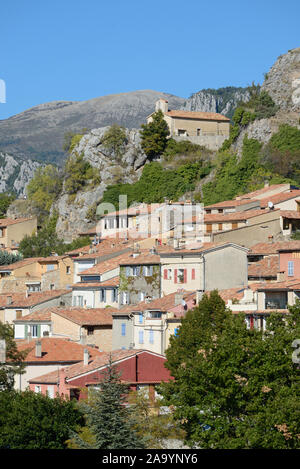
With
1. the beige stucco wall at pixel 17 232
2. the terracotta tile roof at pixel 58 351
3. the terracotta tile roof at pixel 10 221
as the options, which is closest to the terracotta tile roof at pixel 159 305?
the terracotta tile roof at pixel 58 351

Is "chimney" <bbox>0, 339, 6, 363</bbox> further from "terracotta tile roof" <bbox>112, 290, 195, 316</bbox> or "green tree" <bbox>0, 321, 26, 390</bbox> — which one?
"terracotta tile roof" <bbox>112, 290, 195, 316</bbox>

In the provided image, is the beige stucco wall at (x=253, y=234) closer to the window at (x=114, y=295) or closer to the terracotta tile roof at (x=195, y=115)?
the window at (x=114, y=295)

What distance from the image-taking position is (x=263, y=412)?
3516 centimetres

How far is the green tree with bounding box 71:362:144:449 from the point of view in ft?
122

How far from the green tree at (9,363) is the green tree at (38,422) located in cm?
431

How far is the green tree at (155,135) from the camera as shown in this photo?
306 ft

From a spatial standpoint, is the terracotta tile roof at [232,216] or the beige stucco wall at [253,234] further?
the terracotta tile roof at [232,216]

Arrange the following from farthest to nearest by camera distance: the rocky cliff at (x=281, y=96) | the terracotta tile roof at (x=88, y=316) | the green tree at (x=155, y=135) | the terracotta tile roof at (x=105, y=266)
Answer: the green tree at (x=155, y=135)
the rocky cliff at (x=281, y=96)
the terracotta tile roof at (x=105, y=266)
the terracotta tile roof at (x=88, y=316)

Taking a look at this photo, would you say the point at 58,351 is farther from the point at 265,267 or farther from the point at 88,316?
the point at 265,267

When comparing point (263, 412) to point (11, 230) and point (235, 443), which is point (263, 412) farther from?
point (11, 230)

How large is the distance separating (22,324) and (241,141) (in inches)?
1285

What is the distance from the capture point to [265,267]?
56.5 m

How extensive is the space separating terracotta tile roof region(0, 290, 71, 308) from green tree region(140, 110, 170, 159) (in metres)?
28.3
